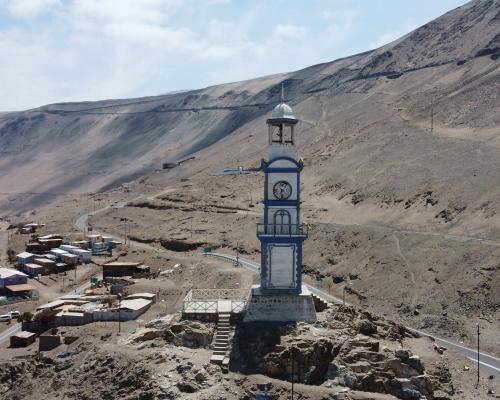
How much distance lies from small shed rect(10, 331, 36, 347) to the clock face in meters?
18.5

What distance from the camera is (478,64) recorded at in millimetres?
104562

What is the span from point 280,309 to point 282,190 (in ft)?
18.4

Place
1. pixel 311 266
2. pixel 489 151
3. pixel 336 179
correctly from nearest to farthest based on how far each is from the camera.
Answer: pixel 311 266
pixel 489 151
pixel 336 179

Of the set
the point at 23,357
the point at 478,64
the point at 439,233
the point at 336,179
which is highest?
the point at 478,64

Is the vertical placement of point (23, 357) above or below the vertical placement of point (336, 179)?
below

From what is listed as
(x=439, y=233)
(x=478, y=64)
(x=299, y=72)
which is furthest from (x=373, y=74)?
(x=439, y=233)

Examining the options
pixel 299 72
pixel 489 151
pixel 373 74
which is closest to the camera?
pixel 489 151

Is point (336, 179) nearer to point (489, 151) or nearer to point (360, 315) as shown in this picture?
point (489, 151)

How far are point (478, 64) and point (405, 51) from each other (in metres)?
29.0

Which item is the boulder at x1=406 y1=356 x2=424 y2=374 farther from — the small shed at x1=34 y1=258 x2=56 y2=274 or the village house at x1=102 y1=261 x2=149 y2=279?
the small shed at x1=34 y1=258 x2=56 y2=274

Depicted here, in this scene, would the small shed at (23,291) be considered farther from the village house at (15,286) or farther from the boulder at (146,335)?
the boulder at (146,335)

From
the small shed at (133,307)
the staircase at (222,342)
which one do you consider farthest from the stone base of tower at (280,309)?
the small shed at (133,307)

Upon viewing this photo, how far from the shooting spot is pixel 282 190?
28.7 metres

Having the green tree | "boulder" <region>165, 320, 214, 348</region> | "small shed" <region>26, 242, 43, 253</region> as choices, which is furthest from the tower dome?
the green tree
